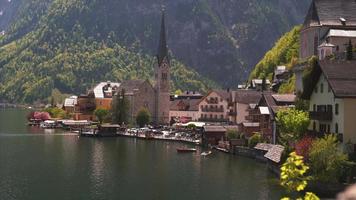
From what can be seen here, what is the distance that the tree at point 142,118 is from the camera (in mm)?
168625

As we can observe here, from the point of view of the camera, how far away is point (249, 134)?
114 m

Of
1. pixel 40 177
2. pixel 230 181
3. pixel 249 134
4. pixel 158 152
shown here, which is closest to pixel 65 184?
pixel 40 177

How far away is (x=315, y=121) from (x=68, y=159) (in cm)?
4062

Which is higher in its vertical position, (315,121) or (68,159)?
(315,121)

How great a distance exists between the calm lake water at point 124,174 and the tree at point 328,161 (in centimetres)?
544

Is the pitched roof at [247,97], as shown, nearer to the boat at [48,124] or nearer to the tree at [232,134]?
the tree at [232,134]

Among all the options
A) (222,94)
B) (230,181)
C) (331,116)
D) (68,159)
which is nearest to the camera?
(331,116)

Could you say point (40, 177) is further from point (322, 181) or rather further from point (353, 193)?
point (353, 193)

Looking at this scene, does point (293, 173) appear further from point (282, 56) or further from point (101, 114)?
point (282, 56)

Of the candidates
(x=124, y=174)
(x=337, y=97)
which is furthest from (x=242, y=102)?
(x=337, y=97)

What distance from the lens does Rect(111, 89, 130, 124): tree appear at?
170 m

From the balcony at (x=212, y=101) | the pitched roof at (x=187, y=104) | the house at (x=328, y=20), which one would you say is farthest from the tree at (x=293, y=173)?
the pitched roof at (x=187, y=104)

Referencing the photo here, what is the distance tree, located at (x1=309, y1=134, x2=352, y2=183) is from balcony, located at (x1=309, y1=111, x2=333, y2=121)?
5577mm

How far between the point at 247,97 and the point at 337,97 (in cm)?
8150
